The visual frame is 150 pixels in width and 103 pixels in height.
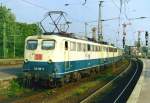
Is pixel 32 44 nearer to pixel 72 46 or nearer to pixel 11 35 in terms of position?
pixel 72 46

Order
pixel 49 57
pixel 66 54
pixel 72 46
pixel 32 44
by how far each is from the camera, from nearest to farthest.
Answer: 1. pixel 49 57
2. pixel 32 44
3. pixel 66 54
4. pixel 72 46

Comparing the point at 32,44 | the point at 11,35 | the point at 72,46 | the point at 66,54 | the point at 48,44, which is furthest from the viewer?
the point at 11,35

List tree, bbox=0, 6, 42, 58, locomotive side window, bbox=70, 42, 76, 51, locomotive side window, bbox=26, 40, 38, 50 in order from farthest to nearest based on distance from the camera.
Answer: tree, bbox=0, 6, 42, 58
locomotive side window, bbox=70, 42, 76, 51
locomotive side window, bbox=26, 40, 38, 50

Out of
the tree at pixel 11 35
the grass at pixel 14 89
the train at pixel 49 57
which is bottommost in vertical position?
the grass at pixel 14 89

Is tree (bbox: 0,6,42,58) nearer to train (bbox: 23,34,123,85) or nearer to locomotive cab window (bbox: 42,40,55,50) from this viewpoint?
train (bbox: 23,34,123,85)

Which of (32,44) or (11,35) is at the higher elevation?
(11,35)

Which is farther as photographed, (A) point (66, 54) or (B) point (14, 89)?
(A) point (66, 54)

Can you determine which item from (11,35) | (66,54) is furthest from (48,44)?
(11,35)

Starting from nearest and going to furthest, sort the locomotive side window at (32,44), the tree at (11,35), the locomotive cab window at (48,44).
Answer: the locomotive cab window at (48,44) → the locomotive side window at (32,44) → the tree at (11,35)

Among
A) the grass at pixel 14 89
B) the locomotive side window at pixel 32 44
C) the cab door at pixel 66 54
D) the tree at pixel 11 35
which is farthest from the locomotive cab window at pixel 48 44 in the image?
the tree at pixel 11 35

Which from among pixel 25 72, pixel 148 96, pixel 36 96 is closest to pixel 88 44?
pixel 25 72

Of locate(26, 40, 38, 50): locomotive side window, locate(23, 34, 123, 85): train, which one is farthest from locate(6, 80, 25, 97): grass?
locate(26, 40, 38, 50): locomotive side window

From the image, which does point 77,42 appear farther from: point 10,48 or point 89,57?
point 10,48

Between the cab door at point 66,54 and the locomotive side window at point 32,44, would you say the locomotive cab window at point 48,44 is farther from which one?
the cab door at point 66,54
